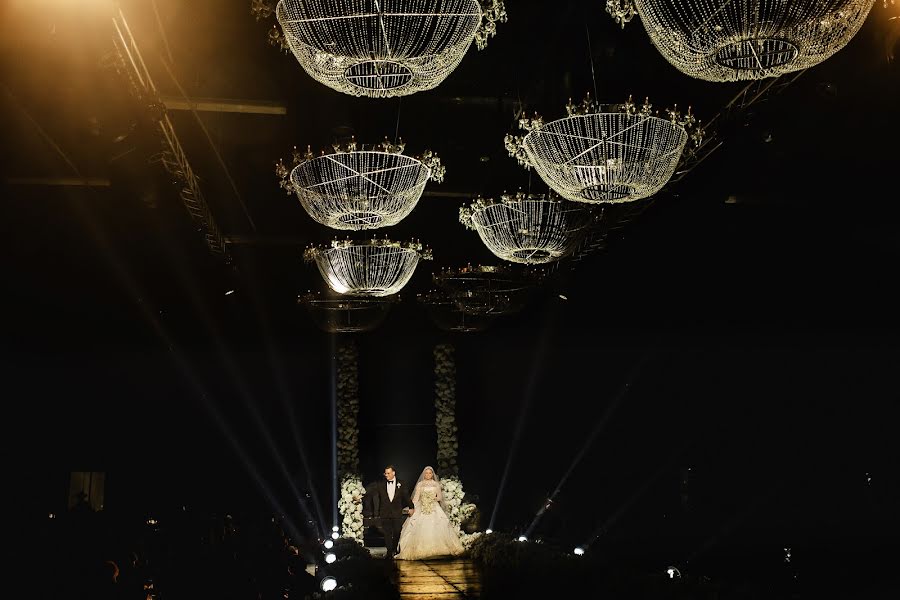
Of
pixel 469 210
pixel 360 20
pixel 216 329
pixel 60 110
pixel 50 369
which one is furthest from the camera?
pixel 216 329

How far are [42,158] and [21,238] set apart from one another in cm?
218

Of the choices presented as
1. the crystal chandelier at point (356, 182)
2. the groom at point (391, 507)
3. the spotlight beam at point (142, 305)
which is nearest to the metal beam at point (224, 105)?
the spotlight beam at point (142, 305)

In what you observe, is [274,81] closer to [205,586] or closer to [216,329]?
[205,586]

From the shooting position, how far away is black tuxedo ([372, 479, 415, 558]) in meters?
11.8

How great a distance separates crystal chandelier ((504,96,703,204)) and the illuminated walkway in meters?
4.61

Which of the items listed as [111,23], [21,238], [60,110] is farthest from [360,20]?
[21,238]

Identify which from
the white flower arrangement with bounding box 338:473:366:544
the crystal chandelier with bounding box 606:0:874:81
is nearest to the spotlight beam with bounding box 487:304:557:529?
the white flower arrangement with bounding box 338:473:366:544

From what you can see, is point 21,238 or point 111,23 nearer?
→ point 111,23

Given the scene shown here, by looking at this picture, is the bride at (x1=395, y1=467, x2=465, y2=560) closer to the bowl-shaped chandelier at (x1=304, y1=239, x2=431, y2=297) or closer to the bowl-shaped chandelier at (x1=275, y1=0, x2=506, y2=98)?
the bowl-shaped chandelier at (x1=304, y1=239, x2=431, y2=297)

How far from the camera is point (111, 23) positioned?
4.84 metres

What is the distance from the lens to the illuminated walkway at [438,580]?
7.82 m

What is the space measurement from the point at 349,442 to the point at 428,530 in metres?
2.63

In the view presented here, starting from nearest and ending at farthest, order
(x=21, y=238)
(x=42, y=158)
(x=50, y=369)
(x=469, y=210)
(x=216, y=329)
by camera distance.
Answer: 1. (x=469, y=210)
2. (x=42, y=158)
3. (x=21, y=238)
4. (x=50, y=369)
5. (x=216, y=329)

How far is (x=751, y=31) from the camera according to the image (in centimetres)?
312
